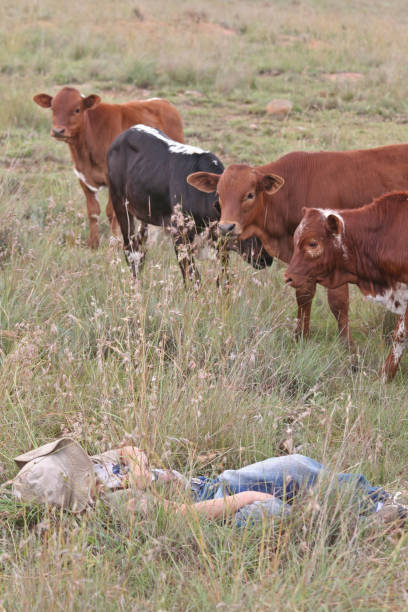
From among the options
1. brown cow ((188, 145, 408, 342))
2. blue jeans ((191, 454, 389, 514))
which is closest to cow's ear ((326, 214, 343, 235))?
brown cow ((188, 145, 408, 342))

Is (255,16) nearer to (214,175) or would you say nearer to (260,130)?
(260,130)

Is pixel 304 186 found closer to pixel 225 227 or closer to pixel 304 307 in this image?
pixel 225 227

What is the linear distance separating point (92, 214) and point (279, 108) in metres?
6.12

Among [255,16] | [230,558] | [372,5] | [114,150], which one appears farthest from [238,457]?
[372,5]

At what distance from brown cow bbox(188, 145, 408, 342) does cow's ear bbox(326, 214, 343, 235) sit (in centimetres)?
76

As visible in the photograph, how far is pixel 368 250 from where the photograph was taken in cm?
482

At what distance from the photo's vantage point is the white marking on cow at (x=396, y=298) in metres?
4.78

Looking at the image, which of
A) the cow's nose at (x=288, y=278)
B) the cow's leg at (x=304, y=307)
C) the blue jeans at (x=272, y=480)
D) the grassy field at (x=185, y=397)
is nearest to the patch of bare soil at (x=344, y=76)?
the grassy field at (x=185, y=397)

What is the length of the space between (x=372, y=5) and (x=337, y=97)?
22.1m

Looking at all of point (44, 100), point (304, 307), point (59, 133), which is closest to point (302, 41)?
point (44, 100)

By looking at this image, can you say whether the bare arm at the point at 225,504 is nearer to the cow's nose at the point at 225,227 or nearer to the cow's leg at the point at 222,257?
the cow's leg at the point at 222,257

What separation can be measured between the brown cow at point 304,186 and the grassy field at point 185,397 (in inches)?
13.9

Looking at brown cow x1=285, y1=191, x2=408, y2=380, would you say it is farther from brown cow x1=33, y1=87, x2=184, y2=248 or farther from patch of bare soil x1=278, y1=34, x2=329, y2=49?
patch of bare soil x1=278, y1=34, x2=329, y2=49

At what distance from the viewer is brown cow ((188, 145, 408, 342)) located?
17.9 feet
